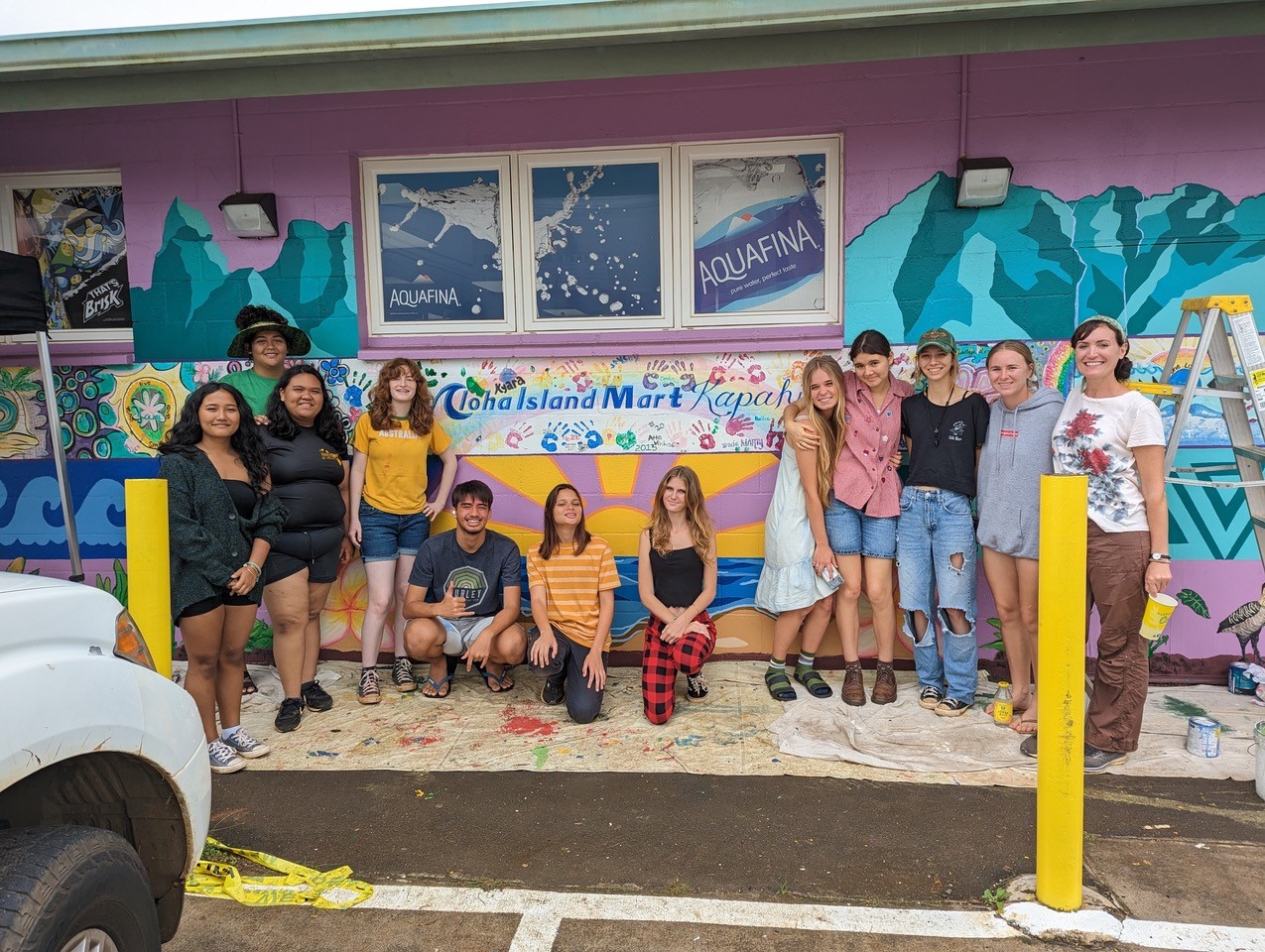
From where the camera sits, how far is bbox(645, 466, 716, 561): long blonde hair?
15.5 ft

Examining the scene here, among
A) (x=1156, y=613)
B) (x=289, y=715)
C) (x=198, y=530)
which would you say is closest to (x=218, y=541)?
(x=198, y=530)

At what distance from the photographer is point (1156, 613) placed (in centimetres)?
358

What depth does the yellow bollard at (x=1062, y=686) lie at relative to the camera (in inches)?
106

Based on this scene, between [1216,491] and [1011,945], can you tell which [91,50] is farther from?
[1216,491]

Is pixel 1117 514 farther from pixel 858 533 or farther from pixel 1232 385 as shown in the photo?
pixel 858 533

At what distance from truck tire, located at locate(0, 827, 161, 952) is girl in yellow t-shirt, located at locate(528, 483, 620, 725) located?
2.72 m

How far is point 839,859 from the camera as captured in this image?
319 centimetres

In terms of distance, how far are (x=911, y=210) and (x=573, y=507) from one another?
2.58 m

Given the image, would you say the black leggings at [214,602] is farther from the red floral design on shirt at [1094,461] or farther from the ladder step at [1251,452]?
the ladder step at [1251,452]

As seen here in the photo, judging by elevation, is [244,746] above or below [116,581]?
below

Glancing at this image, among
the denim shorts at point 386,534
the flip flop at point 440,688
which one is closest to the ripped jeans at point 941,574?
the flip flop at point 440,688

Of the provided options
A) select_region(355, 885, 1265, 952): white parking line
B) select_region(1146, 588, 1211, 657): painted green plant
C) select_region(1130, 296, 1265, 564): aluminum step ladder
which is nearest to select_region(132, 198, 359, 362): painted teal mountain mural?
select_region(355, 885, 1265, 952): white parking line

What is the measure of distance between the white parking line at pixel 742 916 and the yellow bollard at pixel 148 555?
129 centimetres

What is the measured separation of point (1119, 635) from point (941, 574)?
3.01 feet
